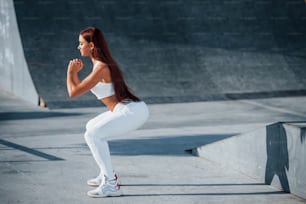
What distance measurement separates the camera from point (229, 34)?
19406 mm

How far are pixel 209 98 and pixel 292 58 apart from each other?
3.08 meters

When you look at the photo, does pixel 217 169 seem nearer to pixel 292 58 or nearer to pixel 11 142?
pixel 11 142

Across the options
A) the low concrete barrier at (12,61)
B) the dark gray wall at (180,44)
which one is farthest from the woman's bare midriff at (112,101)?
the low concrete barrier at (12,61)

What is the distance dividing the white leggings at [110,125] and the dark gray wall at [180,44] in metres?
8.55

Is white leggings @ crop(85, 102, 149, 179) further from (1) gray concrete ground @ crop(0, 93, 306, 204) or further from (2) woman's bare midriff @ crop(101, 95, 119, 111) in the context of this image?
(1) gray concrete ground @ crop(0, 93, 306, 204)

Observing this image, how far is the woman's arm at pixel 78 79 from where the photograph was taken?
767 cm

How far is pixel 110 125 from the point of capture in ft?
25.7

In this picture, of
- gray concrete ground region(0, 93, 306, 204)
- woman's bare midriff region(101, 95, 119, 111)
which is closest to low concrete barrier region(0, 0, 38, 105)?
gray concrete ground region(0, 93, 306, 204)

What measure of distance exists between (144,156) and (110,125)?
2656 mm

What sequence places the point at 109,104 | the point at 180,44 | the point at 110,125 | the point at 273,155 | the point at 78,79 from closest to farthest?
the point at 78,79
the point at 110,125
the point at 109,104
the point at 273,155
the point at 180,44

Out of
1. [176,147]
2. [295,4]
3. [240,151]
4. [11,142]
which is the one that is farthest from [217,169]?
[295,4]

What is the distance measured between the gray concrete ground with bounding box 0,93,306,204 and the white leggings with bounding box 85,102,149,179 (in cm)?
45

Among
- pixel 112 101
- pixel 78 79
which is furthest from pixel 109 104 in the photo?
pixel 78 79

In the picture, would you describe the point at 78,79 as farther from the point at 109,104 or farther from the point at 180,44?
the point at 180,44
